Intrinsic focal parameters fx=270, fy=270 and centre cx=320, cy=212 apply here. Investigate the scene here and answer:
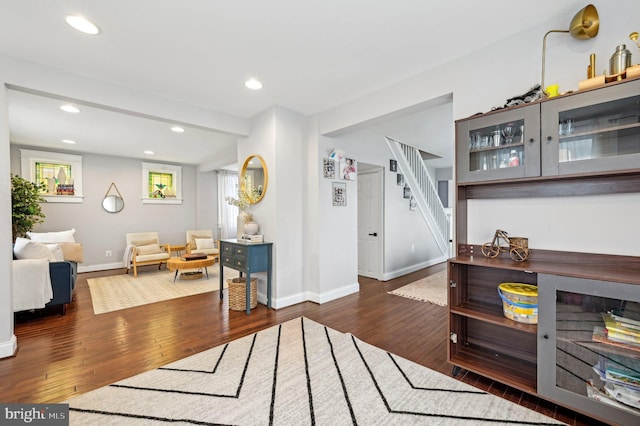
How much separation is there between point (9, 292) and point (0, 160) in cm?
114

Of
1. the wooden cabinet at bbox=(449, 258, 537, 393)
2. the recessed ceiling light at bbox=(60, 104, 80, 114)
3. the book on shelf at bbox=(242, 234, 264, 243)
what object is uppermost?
the recessed ceiling light at bbox=(60, 104, 80, 114)

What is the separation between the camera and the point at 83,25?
198 cm

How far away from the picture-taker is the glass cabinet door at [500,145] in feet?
5.82

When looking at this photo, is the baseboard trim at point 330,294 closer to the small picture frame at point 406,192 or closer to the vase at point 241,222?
the vase at point 241,222

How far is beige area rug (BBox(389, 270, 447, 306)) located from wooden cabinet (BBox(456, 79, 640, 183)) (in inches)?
93.7

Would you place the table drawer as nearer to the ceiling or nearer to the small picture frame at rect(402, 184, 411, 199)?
the ceiling

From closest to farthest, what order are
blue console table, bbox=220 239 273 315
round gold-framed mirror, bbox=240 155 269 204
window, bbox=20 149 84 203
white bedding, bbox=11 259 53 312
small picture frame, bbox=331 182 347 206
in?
white bedding, bbox=11 259 53 312 → blue console table, bbox=220 239 273 315 → round gold-framed mirror, bbox=240 155 269 204 → small picture frame, bbox=331 182 347 206 → window, bbox=20 149 84 203

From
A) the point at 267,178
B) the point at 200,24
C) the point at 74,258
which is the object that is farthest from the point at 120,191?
the point at 200,24

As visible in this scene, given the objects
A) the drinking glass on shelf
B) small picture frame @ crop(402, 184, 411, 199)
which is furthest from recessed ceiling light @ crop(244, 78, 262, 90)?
small picture frame @ crop(402, 184, 411, 199)

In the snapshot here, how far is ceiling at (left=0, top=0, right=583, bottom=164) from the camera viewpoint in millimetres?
1841

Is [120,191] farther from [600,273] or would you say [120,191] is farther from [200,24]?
[600,273]

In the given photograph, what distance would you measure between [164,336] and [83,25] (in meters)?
2.74

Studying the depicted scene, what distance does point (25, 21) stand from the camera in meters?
1.94

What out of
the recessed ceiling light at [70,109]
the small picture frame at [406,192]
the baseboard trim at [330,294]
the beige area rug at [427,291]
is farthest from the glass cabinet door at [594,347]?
the recessed ceiling light at [70,109]
